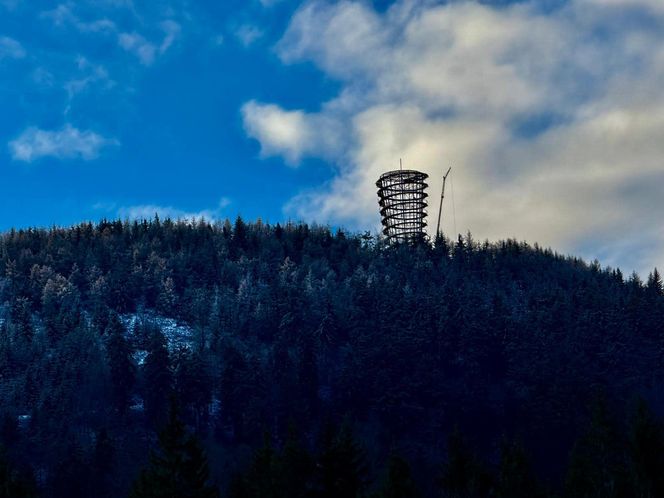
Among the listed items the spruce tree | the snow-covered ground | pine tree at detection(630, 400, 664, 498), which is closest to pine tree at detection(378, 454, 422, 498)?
pine tree at detection(630, 400, 664, 498)

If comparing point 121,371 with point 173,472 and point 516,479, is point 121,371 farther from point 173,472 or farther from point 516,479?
point 516,479

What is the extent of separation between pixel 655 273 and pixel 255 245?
89386 mm

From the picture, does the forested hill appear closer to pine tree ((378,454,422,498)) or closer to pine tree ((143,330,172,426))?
pine tree ((143,330,172,426))

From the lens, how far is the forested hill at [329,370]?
74.2 m

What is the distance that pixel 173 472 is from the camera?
3872 centimetres

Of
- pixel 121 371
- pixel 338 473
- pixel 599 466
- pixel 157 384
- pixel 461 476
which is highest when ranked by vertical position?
pixel 121 371

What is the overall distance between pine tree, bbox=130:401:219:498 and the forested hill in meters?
7.82

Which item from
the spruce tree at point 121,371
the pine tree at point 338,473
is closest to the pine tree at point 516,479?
the pine tree at point 338,473

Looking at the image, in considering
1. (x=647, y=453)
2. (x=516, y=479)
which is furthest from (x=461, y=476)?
(x=647, y=453)

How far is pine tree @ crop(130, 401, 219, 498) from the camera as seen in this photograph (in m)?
38.5

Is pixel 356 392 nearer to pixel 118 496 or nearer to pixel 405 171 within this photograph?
pixel 118 496

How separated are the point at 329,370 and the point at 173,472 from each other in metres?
84.0

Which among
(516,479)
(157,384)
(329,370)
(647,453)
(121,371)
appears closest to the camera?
(516,479)

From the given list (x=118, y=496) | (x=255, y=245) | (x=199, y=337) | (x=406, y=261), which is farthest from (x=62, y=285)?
(x=118, y=496)
